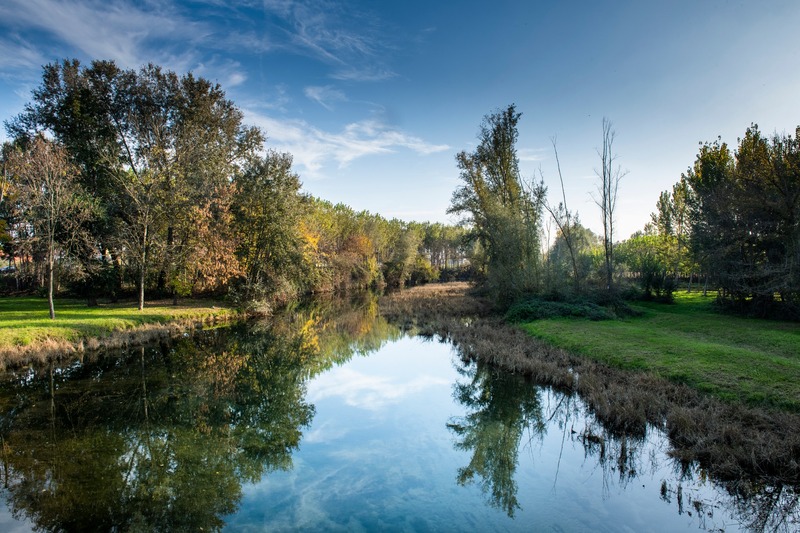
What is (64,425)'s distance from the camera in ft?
30.7

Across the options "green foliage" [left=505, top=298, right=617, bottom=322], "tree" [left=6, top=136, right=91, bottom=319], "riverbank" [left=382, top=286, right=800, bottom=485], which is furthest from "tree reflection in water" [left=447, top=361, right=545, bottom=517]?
"tree" [left=6, top=136, right=91, bottom=319]

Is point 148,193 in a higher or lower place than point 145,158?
lower

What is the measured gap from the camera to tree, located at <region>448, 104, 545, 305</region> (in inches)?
1012

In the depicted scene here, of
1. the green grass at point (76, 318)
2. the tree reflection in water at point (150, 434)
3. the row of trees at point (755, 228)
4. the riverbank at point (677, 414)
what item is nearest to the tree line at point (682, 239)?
the row of trees at point (755, 228)

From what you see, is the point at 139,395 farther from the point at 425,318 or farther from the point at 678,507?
the point at 425,318

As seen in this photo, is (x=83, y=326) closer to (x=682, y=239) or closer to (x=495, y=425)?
(x=495, y=425)

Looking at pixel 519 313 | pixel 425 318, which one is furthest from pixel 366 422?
pixel 425 318

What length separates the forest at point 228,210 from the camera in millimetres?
19625

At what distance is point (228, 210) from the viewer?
2762 centimetres

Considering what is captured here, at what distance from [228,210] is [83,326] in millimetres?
12136

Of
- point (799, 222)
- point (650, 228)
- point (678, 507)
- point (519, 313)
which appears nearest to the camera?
point (678, 507)

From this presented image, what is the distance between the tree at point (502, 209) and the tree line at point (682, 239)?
74 millimetres

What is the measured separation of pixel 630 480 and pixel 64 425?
12327 millimetres

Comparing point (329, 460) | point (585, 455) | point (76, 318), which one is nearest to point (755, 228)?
point (585, 455)
